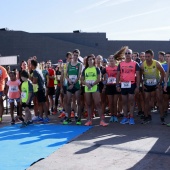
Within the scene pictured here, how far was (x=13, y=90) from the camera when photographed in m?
8.91

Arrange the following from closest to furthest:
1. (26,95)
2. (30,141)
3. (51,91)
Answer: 1. (30,141)
2. (26,95)
3. (51,91)

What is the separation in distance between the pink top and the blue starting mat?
92cm

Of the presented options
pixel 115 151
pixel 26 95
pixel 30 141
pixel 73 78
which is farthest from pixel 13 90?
pixel 115 151

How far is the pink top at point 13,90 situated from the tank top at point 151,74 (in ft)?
12.5

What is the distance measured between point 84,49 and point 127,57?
2729 centimetres

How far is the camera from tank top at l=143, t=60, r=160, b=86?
791 cm

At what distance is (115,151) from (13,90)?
4.56 m

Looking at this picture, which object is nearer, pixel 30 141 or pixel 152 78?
pixel 30 141

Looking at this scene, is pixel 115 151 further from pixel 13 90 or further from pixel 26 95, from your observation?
pixel 13 90

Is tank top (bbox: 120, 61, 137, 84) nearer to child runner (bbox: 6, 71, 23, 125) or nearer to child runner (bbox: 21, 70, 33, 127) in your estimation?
child runner (bbox: 21, 70, 33, 127)

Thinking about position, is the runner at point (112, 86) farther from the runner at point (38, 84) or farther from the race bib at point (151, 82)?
the runner at point (38, 84)

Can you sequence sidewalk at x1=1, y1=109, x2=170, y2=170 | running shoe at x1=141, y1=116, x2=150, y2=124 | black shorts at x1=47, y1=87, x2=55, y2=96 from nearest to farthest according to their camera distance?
sidewalk at x1=1, y1=109, x2=170, y2=170 < running shoe at x1=141, y1=116, x2=150, y2=124 < black shorts at x1=47, y1=87, x2=55, y2=96

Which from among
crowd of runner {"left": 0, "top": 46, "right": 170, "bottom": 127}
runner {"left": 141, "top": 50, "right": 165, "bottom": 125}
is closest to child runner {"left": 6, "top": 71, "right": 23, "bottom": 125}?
crowd of runner {"left": 0, "top": 46, "right": 170, "bottom": 127}

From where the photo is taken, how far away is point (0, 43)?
1262 inches
